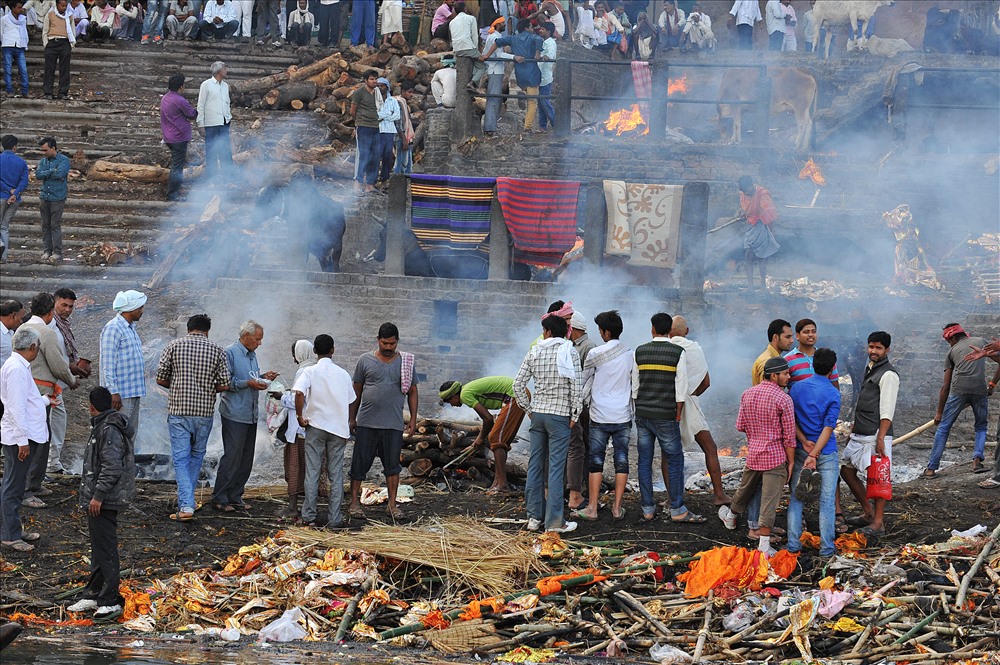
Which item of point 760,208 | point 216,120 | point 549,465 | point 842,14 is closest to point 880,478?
point 549,465

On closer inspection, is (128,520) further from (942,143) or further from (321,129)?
(942,143)

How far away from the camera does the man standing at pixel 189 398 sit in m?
10.8

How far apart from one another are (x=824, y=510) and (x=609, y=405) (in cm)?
187

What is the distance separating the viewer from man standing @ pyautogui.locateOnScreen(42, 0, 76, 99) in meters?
23.2

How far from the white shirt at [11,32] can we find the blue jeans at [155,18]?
2.67 meters

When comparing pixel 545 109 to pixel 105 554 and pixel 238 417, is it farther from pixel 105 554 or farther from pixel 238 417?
pixel 105 554

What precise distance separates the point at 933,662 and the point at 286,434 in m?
5.59

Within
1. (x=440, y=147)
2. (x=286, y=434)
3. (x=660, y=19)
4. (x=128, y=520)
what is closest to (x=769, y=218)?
(x=440, y=147)

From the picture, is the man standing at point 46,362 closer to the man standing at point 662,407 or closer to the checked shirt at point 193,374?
the checked shirt at point 193,374

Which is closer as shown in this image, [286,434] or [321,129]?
[286,434]

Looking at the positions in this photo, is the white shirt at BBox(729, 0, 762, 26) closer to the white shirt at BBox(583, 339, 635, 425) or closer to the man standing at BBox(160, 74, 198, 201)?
the man standing at BBox(160, 74, 198, 201)

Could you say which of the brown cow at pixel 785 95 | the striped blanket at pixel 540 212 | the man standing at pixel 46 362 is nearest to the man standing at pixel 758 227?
the striped blanket at pixel 540 212

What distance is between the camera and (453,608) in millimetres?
8797

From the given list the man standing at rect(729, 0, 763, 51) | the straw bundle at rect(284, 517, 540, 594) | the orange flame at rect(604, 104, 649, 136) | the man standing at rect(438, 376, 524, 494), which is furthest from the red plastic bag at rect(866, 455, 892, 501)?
the man standing at rect(729, 0, 763, 51)
